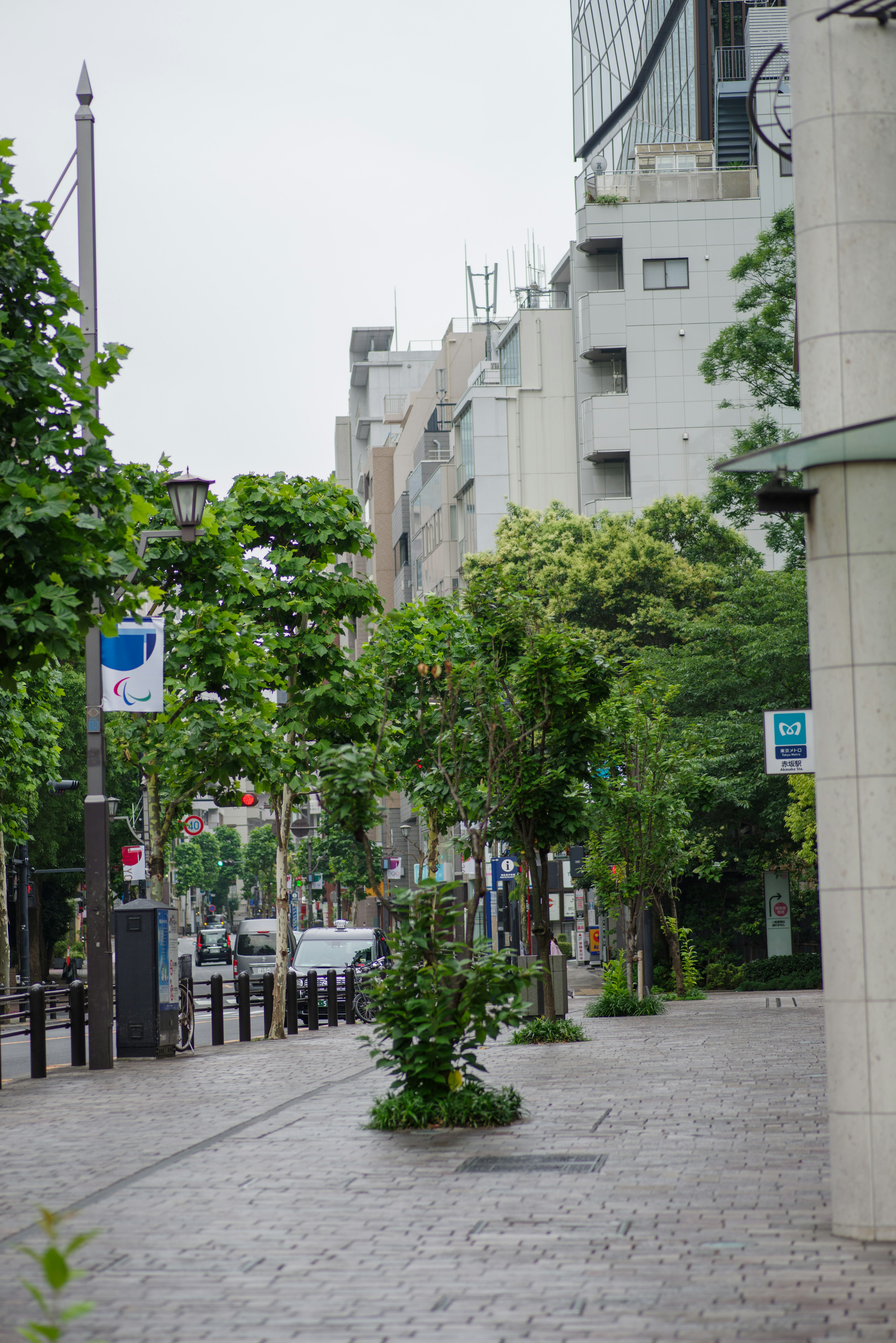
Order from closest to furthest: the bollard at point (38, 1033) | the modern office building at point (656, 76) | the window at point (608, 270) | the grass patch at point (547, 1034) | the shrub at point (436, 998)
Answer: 1. the shrub at point (436, 998)
2. the bollard at point (38, 1033)
3. the grass patch at point (547, 1034)
4. the window at point (608, 270)
5. the modern office building at point (656, 76)

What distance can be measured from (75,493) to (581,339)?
54073 mm

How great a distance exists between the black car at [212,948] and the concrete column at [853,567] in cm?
5962

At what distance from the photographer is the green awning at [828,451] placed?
715cm

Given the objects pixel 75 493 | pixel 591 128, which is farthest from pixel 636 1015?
pixel 591 128

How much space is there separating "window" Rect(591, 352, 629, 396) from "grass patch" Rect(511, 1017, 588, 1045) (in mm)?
44902

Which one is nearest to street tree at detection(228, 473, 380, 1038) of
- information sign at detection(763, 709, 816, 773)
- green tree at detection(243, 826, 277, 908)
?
information sign at detection(763, 709, 816, 773)

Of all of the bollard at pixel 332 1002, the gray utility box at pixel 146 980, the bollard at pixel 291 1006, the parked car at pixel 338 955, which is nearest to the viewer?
the gray utility box at pixel 146 980

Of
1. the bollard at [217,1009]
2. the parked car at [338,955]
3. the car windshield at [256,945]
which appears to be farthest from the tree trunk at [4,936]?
the bollard at [217,1009]

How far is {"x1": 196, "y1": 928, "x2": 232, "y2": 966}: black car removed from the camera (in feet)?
226

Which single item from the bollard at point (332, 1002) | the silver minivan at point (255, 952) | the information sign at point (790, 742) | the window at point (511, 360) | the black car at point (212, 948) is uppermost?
the window at point (511, 360)

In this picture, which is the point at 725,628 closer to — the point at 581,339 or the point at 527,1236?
the point at 581,339

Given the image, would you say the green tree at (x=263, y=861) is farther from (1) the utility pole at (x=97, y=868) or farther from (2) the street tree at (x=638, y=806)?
(1) the utility pole at (x=97, y=868)

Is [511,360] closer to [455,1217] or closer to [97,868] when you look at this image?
[97,868]

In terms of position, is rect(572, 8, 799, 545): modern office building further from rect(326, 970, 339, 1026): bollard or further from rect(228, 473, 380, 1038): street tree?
rect(228, 473, 380, 1038): street tree
